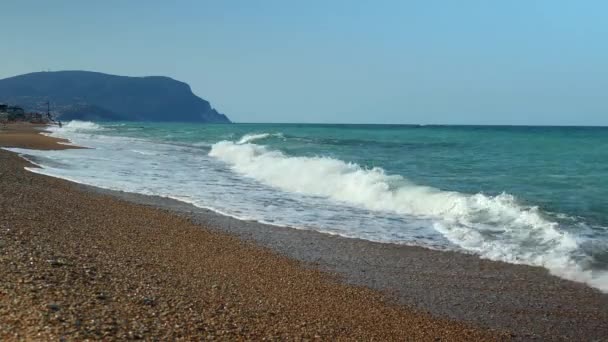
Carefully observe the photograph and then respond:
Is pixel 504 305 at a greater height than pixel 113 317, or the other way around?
pixel 113 317

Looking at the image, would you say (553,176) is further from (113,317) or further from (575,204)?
(113,317)

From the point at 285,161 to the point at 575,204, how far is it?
12.4 m

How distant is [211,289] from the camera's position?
6496mm

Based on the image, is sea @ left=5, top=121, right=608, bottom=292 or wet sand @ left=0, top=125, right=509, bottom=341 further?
sea @ left=5, top=121, right=608, bottom=292

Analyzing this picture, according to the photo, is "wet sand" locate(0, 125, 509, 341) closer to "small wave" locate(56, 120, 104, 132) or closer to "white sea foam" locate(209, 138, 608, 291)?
"white sea foam" locate(209, 138, 608, 291)

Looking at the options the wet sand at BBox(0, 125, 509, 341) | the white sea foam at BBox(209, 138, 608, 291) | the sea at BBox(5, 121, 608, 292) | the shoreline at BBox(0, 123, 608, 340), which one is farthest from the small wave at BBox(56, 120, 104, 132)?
the shoreline at BBox(0, 123, 608, 340)

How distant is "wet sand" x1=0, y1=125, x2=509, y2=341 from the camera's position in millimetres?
4848

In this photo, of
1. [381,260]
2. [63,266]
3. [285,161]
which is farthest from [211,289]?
[285,161]

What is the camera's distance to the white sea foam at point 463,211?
30.6ft

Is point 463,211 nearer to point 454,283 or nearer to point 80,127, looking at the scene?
point 454,283

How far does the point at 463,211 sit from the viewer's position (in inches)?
531

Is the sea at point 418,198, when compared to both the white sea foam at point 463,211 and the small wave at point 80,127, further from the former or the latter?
the small wave at point 80,127

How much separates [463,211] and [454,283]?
6.02 m

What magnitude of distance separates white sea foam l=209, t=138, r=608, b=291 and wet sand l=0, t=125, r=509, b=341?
343 cm
